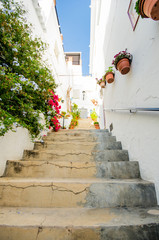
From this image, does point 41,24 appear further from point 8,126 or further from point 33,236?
point 33,236

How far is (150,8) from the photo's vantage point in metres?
1.01

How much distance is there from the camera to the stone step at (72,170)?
62.7 inches

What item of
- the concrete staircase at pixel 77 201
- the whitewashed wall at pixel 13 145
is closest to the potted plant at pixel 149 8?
the concrete staircase at pixel 77 201

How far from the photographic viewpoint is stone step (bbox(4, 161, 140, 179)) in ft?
5.22

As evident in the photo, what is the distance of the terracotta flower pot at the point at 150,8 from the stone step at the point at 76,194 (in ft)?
5.51

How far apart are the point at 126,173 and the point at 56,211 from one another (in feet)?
3.33

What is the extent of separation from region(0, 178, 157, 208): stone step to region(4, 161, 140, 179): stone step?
0.95ft

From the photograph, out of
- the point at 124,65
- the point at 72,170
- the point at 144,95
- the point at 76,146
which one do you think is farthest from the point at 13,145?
the point at 124,65

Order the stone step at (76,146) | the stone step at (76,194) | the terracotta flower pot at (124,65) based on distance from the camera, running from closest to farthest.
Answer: the stone step at (76,194) < the terracotta flower pot at (124,65) < the stone step at (76,146)

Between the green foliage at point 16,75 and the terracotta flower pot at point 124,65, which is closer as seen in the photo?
the green foliage at point 16,75

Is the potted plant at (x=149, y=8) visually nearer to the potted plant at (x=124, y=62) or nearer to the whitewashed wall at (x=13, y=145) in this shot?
the potted plant at (x=124, y=62)

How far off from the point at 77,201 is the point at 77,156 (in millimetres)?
791

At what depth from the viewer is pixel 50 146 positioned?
7.57ft

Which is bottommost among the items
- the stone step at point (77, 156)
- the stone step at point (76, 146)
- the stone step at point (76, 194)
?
the stone step at point (76, 194)
